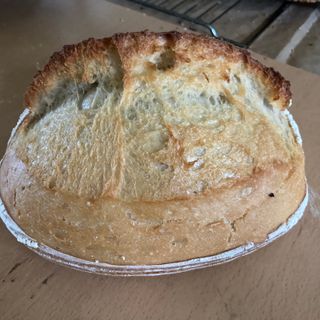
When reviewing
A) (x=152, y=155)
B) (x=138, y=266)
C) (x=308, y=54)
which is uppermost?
(x=152, y=155)

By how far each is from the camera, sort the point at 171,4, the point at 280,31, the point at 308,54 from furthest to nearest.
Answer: the point at 171,4
the point at 280,31
the point at 308,54

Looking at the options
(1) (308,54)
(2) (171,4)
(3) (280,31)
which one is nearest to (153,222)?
(1) (308,54)

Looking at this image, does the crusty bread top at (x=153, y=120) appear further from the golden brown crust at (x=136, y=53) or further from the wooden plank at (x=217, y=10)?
the wooden plank at (x=217, y=10)

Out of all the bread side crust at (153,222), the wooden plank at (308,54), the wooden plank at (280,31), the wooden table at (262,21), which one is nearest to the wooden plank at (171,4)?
the wooden table at (262,21)

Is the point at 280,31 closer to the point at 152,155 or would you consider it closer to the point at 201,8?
the point at 201,8

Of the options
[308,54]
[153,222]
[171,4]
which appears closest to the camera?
[153,222]

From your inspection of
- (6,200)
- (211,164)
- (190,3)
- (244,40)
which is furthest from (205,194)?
A: (190,3)

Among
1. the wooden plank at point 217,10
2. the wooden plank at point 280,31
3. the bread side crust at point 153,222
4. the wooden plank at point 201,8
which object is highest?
the bread side crust at point 153,222
